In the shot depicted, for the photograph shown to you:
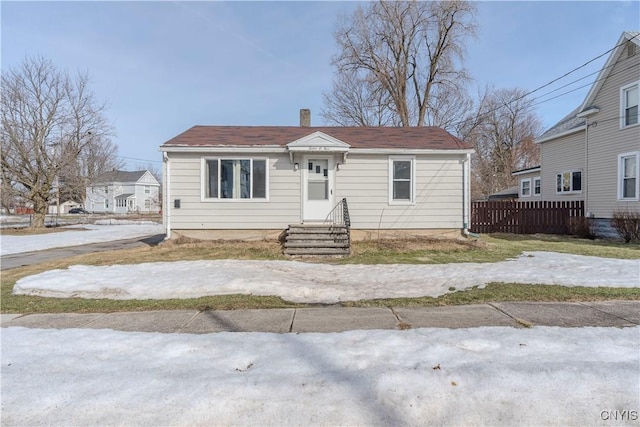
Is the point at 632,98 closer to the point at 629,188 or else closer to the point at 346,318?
the point at 629,188

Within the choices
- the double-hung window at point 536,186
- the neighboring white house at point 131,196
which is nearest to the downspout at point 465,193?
the double-hung window at point 536,186

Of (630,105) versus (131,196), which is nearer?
(630,105)

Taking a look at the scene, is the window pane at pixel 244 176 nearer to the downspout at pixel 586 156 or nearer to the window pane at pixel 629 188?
the window pane at pixel 629 188

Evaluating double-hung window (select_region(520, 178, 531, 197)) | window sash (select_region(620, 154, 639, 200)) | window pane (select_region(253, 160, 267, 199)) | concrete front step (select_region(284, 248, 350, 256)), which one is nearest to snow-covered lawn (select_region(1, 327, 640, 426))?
concrete front step (select_region(284, 248, 350, 256))

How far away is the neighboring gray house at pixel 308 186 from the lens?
10531mm

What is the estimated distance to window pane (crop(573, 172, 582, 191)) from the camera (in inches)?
626

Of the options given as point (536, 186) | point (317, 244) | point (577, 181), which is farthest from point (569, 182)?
point (317, 244)

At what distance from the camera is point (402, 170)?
10945mm

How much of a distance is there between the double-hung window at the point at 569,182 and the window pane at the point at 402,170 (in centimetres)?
1079

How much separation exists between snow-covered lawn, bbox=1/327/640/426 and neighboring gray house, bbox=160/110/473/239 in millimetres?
7175

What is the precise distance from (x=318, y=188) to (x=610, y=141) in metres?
12.8

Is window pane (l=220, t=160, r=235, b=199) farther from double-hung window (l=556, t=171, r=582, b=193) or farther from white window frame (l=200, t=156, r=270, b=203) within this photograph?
double-hung window (l=556, t=171, r=582, b=193)

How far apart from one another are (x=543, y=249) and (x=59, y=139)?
25752 millimetres

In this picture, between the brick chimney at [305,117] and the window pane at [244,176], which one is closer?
the window pane at [244,176]
